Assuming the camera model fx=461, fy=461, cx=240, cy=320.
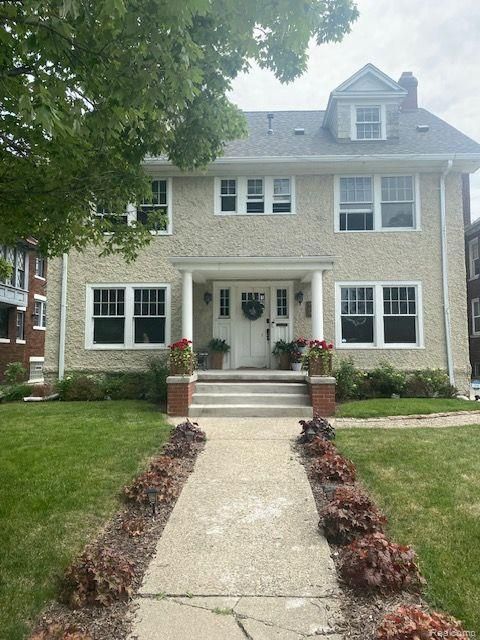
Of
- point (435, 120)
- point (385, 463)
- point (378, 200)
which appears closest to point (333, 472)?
point (385, 463)

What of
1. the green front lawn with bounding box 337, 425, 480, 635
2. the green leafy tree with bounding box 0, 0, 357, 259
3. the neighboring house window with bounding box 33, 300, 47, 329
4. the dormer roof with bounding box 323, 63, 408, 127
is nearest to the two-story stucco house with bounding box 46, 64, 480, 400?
the dormer roof with bounding box 323, 63, 408, 127

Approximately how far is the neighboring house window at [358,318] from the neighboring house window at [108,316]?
631 cm

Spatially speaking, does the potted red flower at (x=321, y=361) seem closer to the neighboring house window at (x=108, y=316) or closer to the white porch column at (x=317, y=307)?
the white porch column at (x=317, y=307)

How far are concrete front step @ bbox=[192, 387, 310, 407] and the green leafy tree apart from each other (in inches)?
190

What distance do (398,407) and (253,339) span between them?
15.4 feet

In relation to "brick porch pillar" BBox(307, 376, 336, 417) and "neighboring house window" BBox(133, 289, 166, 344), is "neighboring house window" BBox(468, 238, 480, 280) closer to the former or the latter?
"brick porch pillar" BBox(307, 376, 336, 417)

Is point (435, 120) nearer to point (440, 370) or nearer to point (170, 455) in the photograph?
point (440, 370)

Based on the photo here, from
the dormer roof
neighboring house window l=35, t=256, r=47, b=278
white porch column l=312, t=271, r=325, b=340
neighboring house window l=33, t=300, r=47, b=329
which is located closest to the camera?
white porch column l=312, t=271, r=325, b=340

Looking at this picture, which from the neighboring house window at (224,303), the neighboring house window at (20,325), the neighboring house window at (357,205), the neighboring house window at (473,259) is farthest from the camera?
the neighboring house window at (20,325)

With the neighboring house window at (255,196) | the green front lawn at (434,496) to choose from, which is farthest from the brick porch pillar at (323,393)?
the neighboring house window at (255,196)

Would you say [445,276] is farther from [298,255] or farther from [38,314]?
[38,314]

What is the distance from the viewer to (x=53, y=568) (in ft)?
10.9

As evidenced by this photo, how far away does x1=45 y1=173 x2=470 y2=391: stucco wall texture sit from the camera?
12938mm

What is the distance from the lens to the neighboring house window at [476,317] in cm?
2381
